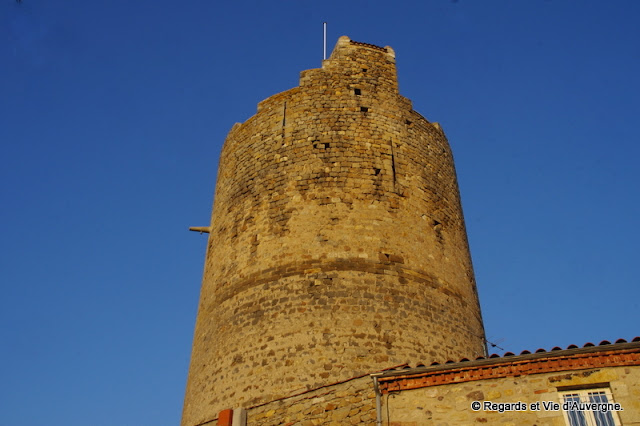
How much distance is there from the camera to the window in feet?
23.6

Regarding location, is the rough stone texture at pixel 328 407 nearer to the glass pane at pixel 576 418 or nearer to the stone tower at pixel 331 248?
the stone tower at pixel 331 248

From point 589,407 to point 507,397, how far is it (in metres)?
0.94

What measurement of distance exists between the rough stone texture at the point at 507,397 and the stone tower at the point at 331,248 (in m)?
2.39

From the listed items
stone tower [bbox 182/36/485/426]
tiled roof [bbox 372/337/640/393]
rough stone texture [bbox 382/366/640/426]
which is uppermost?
stone tower [bbox 182/36/485/426]

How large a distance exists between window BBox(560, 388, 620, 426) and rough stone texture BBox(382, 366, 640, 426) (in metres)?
0.06

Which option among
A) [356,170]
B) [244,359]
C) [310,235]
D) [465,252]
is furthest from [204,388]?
[465,252]

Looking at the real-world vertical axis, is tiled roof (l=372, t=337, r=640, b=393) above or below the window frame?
above

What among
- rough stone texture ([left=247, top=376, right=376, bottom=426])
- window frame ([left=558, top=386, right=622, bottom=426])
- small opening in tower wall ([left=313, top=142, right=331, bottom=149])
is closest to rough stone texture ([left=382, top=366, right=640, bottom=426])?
window frame ([left=558, top=386, right=622, bottom=426])

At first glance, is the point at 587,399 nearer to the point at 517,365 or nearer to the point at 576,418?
the point at 576,418

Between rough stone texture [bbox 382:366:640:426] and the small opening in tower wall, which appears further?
the small opening in tower wall

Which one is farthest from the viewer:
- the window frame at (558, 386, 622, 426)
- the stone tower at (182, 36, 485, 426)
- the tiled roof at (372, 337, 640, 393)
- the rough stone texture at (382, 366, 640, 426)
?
the stone tower at (182, 36, 485, 426)

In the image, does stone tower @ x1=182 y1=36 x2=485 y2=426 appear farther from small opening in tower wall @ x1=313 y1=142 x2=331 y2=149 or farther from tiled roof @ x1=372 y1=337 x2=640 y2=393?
tiled roof @ x1=372 y1=337 x2=640 y2=393

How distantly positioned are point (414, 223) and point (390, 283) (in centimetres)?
170

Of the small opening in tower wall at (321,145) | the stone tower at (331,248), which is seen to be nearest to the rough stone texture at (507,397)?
the stone tower at (331,248)
